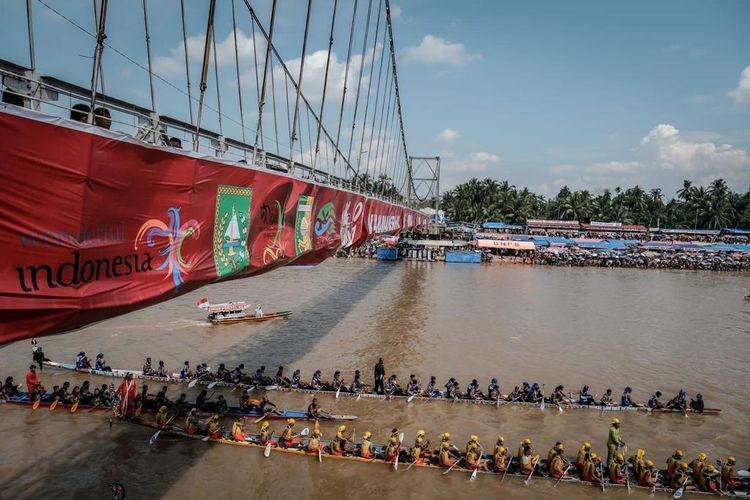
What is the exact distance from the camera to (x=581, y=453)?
11.0 meters

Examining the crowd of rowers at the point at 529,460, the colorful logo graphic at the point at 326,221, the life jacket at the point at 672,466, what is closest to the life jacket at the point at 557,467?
the crowd of rowers at the point at 529,460

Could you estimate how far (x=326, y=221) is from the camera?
38.6 feet

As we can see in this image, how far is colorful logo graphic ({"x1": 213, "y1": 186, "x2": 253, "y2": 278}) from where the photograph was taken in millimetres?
6328

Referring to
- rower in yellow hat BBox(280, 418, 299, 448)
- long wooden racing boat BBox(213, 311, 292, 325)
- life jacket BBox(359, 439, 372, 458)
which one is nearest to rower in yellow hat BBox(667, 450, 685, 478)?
life jacket BBox(359, 439, 372, 458)

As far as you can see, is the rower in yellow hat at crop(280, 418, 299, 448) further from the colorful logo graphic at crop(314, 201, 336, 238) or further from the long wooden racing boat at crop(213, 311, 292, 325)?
the long wooden racing boat at crop(213, 311, 292, 325)

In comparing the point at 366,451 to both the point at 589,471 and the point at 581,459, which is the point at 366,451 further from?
the point at 589,471

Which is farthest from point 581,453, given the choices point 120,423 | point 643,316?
point 643,316

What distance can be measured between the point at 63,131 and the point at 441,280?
39.7 m

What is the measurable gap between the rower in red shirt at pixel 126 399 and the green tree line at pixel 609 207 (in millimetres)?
80844

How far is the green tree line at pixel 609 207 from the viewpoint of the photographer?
290 feet

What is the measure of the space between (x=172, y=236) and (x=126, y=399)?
9.91 m

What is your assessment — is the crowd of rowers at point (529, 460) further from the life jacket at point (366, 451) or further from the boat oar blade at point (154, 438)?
the boat oar blade at point (154, 438)

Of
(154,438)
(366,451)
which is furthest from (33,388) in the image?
(366,451)

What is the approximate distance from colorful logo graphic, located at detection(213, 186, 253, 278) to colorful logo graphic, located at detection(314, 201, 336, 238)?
3.84 m
